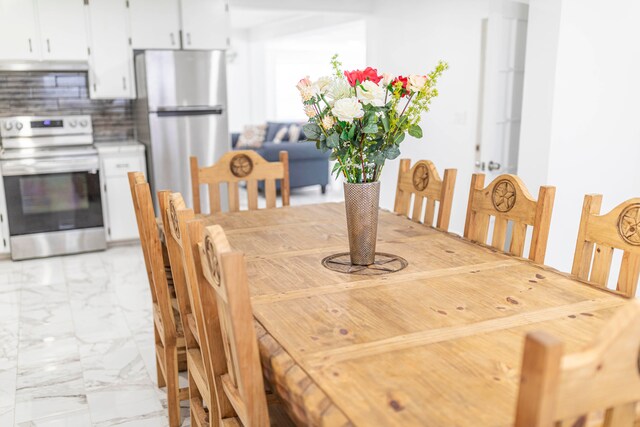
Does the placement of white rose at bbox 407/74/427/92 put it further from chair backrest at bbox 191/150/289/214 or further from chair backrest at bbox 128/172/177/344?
chair backrest at bbox 191/150/289/214

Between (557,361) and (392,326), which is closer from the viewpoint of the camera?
(557,361)

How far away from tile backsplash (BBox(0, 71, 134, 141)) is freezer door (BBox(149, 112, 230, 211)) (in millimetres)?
790

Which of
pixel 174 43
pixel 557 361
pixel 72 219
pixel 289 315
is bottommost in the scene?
pixel 72 219

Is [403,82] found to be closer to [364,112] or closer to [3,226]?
[364,112]

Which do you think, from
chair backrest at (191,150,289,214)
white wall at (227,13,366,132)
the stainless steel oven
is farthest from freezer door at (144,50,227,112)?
white wall at (227,13,366,132)

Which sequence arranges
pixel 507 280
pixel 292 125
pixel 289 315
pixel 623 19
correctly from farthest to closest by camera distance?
pixel 292 125
pixel 623 19
pixel 507 280
pixel 289 315

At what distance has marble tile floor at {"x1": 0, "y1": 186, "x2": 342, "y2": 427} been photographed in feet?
8.29

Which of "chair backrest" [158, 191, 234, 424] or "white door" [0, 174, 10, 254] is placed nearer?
"chair backrest" [158, 191, 234, 424]

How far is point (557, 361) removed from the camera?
702 millimetres

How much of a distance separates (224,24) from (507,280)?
4.24 m

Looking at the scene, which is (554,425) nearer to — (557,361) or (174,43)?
(557,361)

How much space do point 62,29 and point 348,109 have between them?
13.2 feet

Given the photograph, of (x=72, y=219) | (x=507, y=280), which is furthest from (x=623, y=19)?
(x=72, y=219)

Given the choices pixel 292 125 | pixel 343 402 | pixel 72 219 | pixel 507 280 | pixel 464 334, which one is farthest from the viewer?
pixel 292 125
